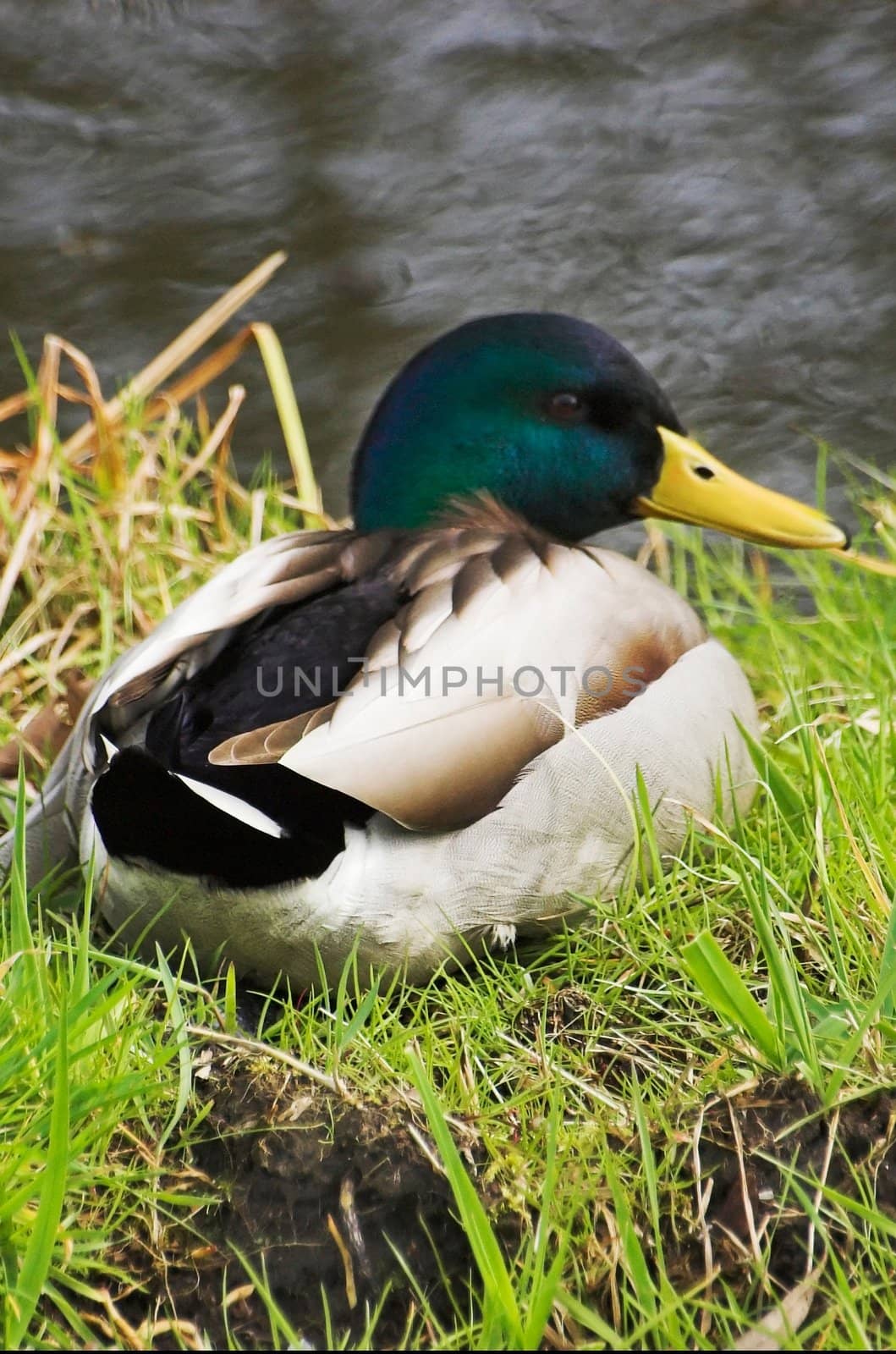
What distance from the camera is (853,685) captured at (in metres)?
3.24

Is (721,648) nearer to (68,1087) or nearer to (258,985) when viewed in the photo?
(258,985)

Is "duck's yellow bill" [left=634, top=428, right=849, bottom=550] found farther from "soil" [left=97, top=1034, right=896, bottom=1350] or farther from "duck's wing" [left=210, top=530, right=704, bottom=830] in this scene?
"soil" [left=97, top=1034, right=896, bottom=1350]

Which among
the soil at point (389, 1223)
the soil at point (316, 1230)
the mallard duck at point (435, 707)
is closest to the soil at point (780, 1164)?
the soil at point (389, 1223)

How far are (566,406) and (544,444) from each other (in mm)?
86

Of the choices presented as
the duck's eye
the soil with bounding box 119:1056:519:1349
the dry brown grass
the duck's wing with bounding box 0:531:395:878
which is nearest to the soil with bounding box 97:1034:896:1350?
the soil with bounding box 119:1056:519:1349

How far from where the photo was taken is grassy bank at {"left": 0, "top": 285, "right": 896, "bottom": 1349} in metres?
1.85

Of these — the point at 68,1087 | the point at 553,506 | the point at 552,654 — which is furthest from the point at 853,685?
the point at 68,1087

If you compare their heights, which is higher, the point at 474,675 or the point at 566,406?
the point at 566,406

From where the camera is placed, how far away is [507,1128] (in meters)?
2.18

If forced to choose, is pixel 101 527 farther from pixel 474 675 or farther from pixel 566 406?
pixel 474 675

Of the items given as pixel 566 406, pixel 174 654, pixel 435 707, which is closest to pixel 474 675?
pixel 435 707

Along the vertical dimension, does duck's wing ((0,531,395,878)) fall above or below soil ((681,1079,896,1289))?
above

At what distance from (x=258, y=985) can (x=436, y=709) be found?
0.57m

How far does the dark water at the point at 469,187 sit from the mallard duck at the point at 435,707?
2203 mm
